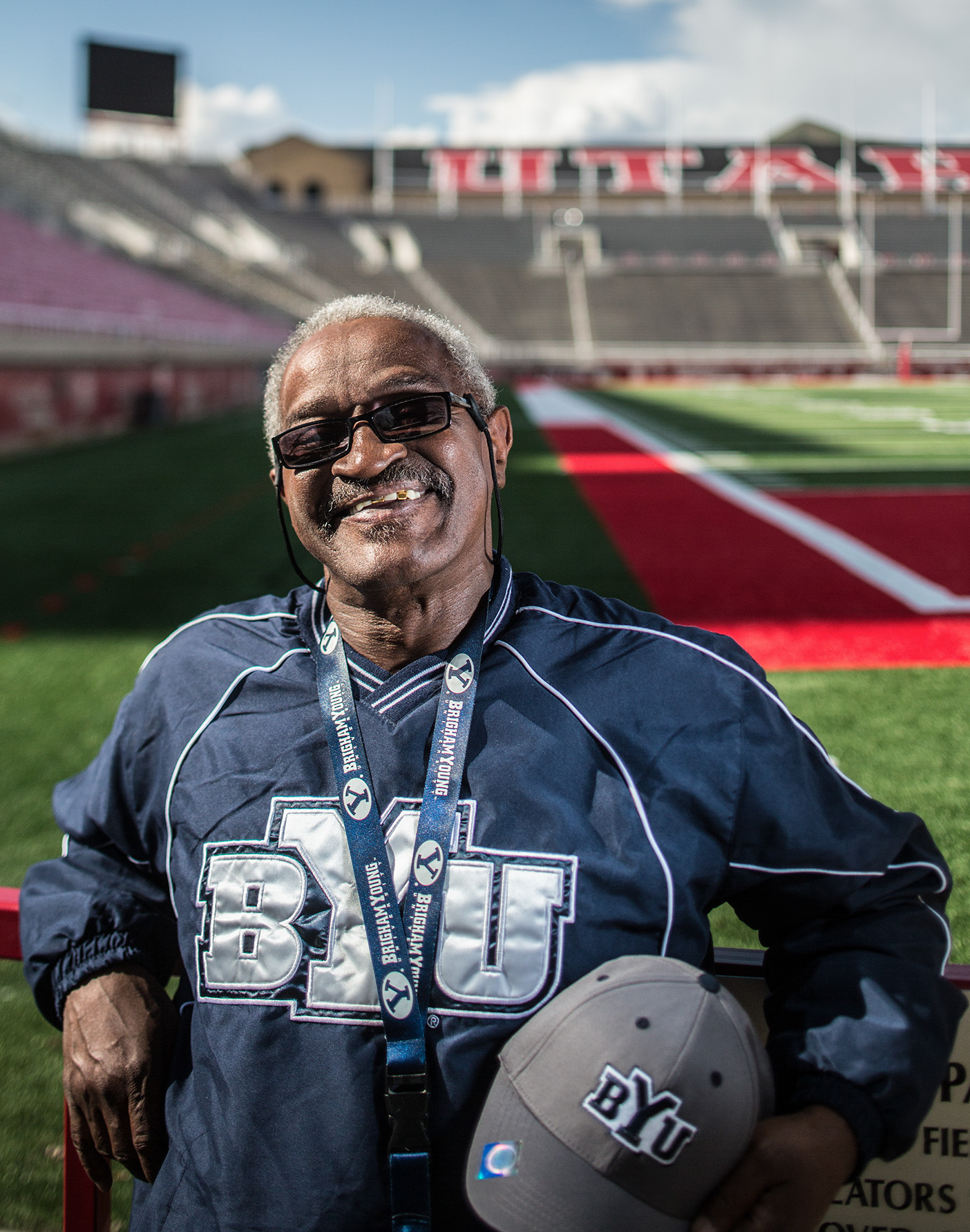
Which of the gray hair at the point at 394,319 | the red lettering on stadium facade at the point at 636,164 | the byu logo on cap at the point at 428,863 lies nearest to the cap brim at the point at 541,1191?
the byu logo on cap at the point at 428,863

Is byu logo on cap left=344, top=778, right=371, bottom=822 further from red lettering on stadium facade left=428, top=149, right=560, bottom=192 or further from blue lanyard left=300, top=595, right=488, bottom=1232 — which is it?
red lettering on stadium facade left=428, top=149, right=560, bottom=192

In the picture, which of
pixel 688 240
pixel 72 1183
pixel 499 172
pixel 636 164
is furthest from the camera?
pixel 499 172

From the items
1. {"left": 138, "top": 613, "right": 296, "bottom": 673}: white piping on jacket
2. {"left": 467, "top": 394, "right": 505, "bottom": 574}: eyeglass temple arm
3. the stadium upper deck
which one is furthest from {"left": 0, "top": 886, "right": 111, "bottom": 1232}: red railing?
the stadium upper deck

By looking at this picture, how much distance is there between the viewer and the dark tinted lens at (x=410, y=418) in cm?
160

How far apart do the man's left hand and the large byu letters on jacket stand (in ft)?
0.90

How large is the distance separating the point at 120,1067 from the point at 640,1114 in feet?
2.34

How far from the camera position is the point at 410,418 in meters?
1.61

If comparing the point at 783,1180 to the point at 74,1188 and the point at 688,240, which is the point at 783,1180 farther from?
the point at 688,240

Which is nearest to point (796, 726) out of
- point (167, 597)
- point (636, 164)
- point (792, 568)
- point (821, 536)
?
point (167, 597)

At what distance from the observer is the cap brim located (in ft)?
3.96

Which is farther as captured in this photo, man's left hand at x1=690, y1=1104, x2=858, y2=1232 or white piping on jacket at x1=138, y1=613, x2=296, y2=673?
white piping on jacket at x1=138, y1=613, x2=296, y2=673

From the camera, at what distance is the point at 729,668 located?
146cm

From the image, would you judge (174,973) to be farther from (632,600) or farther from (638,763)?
(632,600)

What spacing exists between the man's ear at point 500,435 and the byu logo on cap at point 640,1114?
0.87m
